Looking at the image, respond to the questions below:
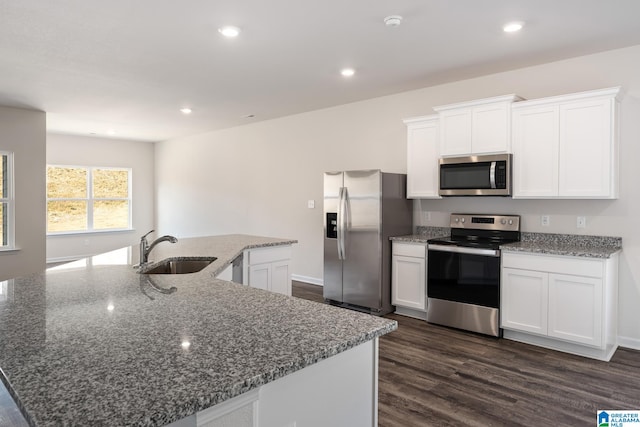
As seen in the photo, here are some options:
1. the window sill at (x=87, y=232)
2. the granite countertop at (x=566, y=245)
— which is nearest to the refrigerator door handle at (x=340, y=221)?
the granite countertop at (x=566, y=245)

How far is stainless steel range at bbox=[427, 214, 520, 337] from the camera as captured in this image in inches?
147

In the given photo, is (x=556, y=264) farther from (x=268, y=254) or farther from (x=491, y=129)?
(x=268, y=254)

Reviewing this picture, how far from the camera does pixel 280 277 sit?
147 inches

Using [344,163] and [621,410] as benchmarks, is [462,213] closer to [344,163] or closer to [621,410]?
[344,163]

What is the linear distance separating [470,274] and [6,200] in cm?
625

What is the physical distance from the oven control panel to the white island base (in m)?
3.18

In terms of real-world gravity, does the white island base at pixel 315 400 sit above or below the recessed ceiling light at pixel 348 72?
below

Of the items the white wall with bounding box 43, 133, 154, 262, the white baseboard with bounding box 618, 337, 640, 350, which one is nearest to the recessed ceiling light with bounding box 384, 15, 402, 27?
the white baseboard with bounding box 618, 337, 640, 350

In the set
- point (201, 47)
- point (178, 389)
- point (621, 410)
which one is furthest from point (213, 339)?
point (201, 47)

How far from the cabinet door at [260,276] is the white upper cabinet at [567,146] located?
241 cm

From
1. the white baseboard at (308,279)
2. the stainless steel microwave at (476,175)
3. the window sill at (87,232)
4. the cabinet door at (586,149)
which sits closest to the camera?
the cabinet door at (586,149)

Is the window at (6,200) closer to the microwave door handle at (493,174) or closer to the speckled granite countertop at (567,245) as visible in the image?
the microwave door handle at (493,174)

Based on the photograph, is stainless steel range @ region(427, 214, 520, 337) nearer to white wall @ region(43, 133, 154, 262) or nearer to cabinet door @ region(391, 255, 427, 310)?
cabinet door @ region(391, 255, 427, 310)

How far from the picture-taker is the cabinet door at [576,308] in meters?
3.19
